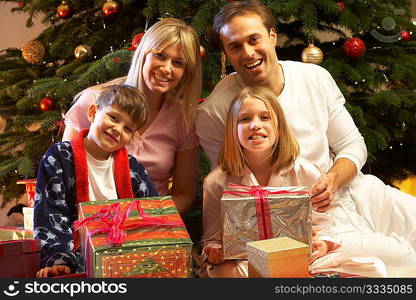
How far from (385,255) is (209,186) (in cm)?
63

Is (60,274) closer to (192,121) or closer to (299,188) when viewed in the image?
(299,188)

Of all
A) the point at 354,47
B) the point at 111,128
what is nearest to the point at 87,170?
the point at 111,128

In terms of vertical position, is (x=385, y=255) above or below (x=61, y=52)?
below

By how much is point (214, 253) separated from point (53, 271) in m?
0.49

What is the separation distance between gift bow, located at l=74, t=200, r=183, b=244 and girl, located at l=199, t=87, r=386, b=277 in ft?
1.08

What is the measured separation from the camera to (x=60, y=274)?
4.89 ft

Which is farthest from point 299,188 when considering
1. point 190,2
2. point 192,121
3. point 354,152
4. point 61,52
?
point 61,52

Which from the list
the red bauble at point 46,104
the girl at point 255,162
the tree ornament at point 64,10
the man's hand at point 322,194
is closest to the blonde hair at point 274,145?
the girl at point 255,162

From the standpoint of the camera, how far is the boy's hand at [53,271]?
1.47 meters

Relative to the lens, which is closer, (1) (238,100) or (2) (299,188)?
(2) (299,188)

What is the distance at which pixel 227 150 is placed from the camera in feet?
5.86

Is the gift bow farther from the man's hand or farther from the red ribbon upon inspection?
the man's hand

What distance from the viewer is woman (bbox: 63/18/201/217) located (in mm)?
1990

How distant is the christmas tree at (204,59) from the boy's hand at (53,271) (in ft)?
3.52
